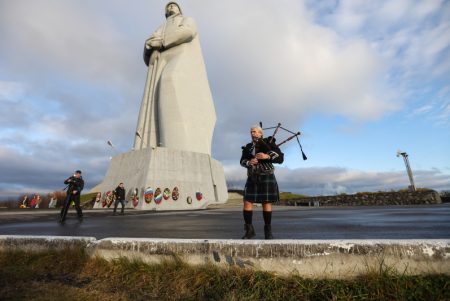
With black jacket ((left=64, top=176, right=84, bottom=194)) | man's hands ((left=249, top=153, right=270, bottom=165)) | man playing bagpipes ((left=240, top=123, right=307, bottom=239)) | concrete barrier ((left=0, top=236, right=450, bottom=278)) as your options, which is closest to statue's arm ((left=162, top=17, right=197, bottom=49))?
black jacket ((left=64, top=176, right=84, bottom=194))

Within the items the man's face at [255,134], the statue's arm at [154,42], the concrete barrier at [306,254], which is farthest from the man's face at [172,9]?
the concrete barrier at [306,254]

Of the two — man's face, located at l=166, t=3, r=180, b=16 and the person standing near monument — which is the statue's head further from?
the person standing near monument

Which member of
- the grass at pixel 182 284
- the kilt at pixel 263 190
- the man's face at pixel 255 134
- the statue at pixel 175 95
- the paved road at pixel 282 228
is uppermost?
the statue at pixel 175 95

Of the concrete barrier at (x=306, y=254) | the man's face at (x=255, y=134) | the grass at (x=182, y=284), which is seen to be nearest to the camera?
the grass at (x=182, y=284)

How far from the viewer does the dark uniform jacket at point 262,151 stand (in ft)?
13.5

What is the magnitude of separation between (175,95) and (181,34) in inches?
230

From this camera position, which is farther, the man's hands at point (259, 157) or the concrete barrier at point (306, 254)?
the man's hands at point (259, 157)

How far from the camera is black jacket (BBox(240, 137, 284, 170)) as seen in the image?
13.5ft

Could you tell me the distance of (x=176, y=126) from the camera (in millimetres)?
24953

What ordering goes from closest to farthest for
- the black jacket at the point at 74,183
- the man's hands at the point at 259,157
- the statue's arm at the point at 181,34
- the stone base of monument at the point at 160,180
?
the man's hands at the point at 259,157
the black jacket at the point at 74,183
the stone base of monument at the point at 160,180
the statue's arm at the point at 181,34

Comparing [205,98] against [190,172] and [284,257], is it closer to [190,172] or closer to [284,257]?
[190,172]

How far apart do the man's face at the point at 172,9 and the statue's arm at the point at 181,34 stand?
3728 millimetres

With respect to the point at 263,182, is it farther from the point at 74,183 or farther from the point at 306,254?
the point at 74,183

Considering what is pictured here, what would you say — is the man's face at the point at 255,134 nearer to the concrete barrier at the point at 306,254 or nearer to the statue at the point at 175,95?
the concrete barrier at the point at 306,254
